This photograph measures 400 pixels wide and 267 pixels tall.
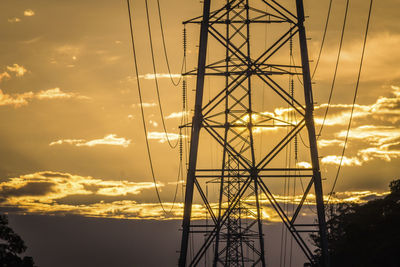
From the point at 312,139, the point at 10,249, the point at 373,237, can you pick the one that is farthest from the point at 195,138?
the point at 373,237

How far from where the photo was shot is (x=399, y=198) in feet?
236

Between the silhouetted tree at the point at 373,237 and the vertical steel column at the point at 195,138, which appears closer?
the vertical steel column at the point at 195,138

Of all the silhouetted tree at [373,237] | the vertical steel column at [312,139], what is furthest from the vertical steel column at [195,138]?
the silhouetted tree at [373,237]

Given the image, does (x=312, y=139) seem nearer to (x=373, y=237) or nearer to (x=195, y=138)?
(x=195, y=138)

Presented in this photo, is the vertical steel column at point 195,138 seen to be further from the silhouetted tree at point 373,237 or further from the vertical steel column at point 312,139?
the silhouetted tree at point 373,237

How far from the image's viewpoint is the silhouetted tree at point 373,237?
202 feet

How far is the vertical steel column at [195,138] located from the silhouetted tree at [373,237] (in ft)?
114

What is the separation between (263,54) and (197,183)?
6152 millimetres

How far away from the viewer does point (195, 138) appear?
2820 centimetres

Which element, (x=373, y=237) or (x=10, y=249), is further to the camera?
(x=373, y=237)

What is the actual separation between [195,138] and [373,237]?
45.5 m

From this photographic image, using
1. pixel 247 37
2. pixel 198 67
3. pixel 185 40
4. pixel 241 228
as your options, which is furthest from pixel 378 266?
pixel 198 67

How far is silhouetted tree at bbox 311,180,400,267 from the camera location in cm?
6144

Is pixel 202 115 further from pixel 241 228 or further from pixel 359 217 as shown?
pixel 359 217
